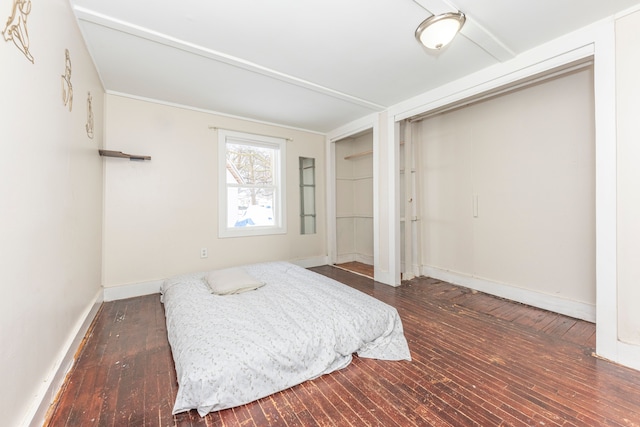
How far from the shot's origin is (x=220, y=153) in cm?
373

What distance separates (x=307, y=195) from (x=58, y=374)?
3.63 metres

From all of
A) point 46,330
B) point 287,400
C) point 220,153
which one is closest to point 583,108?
point 287,400

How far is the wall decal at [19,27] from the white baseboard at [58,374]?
5.36 ft

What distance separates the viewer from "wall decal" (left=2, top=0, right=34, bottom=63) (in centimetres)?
105

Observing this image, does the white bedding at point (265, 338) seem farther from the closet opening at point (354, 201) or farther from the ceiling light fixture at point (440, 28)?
the closet opening at point (354, 201)

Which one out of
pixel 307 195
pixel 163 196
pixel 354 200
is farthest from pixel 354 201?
pixel 163 196

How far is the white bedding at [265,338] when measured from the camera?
1.43 m

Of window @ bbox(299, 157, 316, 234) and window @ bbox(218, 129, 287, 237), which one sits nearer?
window @ bbox(218, 129, 287, 237)

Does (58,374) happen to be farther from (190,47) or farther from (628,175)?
(628,175)

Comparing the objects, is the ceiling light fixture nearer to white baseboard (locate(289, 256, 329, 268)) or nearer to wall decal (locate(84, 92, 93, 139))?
wall decal (locate(84, 92, 93, 139))

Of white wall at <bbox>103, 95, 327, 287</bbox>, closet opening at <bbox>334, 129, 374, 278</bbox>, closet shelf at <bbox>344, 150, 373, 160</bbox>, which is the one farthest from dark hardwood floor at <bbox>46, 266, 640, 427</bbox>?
closet shelf at <bbox>344, 150, 373, 160</bbox>

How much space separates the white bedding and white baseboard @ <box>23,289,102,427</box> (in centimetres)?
59

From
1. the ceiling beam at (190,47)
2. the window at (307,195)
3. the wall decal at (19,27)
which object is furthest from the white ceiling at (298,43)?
the window at (307,195)

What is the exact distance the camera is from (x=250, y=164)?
13.5 feet
